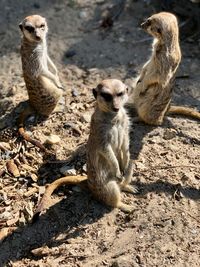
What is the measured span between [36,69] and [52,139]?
0.62m

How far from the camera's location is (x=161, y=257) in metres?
3.21

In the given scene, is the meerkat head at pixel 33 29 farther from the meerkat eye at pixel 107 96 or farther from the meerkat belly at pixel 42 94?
the meerkat eye at pixel 107 96

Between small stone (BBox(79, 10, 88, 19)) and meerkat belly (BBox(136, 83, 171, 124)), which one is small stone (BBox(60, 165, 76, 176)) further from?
small stone (BBox(79, 10, 88, 19))

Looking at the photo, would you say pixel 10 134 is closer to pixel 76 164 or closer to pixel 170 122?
pixel 76 164

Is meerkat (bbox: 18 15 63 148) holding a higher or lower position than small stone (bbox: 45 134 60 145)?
higher

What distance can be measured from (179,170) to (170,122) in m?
0.62

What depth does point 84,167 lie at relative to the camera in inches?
152

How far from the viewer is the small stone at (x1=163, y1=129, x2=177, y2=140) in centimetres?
413

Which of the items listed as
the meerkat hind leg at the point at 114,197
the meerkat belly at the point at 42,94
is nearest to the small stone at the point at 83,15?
the meerkat belly at the point at 42,94

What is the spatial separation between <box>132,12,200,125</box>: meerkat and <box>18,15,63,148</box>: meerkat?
0.76 metres

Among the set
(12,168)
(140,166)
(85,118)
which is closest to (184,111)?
(140,166)

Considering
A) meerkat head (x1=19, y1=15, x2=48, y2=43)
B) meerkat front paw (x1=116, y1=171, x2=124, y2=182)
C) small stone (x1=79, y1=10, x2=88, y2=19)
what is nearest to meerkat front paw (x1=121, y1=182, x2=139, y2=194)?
meerkat front paw (x1=116, y1=171, x2=124, y2=182)

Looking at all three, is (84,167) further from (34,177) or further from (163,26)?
(163,26)

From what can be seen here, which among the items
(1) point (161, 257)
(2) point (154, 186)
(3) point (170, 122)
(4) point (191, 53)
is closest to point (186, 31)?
(4) point (191, 53)
